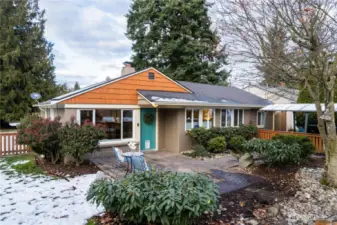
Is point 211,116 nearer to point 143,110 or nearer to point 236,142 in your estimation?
→ point 236,142

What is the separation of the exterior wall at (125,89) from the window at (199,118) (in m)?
1.68

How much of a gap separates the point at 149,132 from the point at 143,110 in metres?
1.12

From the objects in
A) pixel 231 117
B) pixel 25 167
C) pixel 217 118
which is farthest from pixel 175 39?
pixel 25 167

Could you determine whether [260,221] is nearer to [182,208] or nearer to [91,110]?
[182,208]

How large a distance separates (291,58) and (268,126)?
1197cm

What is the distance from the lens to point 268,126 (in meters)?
16.4

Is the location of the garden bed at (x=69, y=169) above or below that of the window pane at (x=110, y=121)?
below

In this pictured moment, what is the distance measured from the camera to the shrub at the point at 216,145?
10422 mm

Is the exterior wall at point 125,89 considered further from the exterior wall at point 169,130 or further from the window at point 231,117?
the window at point 231,117

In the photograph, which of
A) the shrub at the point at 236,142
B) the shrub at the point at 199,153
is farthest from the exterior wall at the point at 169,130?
the shrub at the point at 236,142

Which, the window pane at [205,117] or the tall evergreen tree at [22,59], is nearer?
the window pane at [205,117]

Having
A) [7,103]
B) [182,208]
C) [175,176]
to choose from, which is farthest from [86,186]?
[7,103]

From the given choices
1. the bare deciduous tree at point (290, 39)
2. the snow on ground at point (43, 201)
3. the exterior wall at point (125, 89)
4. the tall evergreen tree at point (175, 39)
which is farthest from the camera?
the tall evergreen tree at point (175, 39)

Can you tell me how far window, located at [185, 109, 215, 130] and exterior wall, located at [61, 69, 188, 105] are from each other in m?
1.68
